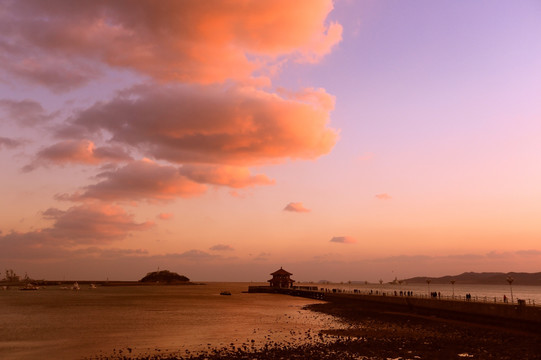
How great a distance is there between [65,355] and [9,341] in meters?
11.5

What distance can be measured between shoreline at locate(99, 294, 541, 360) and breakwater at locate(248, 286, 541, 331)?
48.0 inches

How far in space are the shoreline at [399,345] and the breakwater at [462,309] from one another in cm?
122

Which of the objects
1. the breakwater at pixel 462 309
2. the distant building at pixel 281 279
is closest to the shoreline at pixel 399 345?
the breakwater at pixel 462 309

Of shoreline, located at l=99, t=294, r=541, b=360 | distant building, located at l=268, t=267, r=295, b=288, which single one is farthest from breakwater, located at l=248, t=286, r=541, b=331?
distant building, located at l=268, t=267, r=295, b=288

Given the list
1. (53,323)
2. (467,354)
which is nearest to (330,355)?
(467,354)

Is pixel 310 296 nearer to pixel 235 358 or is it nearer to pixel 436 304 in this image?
pixel 436 304

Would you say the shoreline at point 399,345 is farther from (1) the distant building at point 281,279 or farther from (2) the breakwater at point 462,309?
(1) the distant building at point 281,279

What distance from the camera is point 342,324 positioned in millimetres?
50156

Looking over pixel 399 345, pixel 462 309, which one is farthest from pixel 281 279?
pixel 399 345

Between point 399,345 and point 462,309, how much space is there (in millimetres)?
19838

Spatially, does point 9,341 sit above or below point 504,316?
below

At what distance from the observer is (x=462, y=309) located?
49531mm

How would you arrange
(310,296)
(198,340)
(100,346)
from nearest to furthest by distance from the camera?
(100,346)
(198,340)
(310,296)

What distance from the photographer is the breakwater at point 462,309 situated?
40094 mm
